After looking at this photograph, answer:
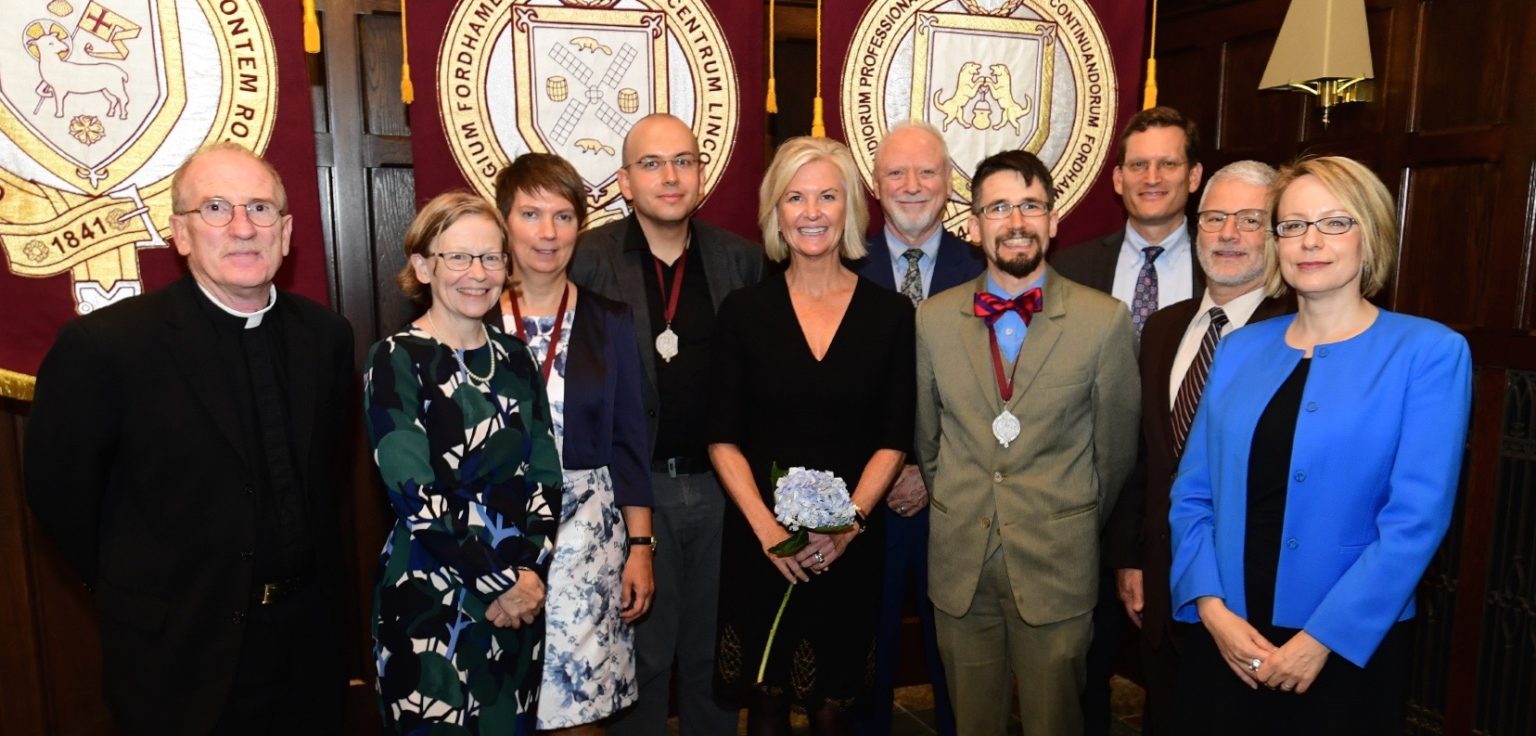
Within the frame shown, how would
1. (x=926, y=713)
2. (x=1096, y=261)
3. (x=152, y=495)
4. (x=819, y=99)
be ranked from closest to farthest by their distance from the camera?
(x=152, y=495) < (x=1096, y=261) < (x=819, y=99) < (x=926, y=713)

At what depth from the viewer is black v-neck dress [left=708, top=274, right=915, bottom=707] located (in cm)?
248

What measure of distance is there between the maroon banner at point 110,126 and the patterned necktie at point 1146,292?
107 inches

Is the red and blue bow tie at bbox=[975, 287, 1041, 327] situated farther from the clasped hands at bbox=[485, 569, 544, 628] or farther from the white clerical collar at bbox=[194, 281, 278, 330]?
the white clerical collar at bbox=[194, 281, 278, 330]

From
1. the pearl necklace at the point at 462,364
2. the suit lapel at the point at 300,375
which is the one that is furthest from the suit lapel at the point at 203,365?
the pearl necklace at the point at 462,364

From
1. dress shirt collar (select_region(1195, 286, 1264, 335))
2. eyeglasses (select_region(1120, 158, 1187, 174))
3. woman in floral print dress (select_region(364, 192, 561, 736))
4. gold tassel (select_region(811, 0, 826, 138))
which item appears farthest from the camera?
gold tassel (select_region(811, 0, 826, 138))

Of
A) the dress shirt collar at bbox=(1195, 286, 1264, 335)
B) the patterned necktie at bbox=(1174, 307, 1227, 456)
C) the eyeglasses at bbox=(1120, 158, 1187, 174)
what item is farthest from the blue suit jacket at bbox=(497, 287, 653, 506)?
the eyeglasses at bbox=(1120, 158, 1187, 174)

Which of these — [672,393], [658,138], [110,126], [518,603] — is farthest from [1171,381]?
[110,126]

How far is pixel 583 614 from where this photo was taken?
8.13 feet

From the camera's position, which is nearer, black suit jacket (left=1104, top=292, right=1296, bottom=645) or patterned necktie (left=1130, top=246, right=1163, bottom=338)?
black suit jacket (left=1104, top=292, right=1296, bottom=645)

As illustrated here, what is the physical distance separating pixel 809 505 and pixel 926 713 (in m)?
1.96

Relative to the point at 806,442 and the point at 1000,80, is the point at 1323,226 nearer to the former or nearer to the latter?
the point at 806,442

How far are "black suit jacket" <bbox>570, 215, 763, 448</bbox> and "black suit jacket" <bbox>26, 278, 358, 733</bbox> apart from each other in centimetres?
103

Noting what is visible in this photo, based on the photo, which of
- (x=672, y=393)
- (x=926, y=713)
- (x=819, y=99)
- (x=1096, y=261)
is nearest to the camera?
(x=672, y=393)

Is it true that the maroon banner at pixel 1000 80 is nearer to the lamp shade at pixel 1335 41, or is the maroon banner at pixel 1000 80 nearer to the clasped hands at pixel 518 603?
the lamp shade at pixel 1335 41
